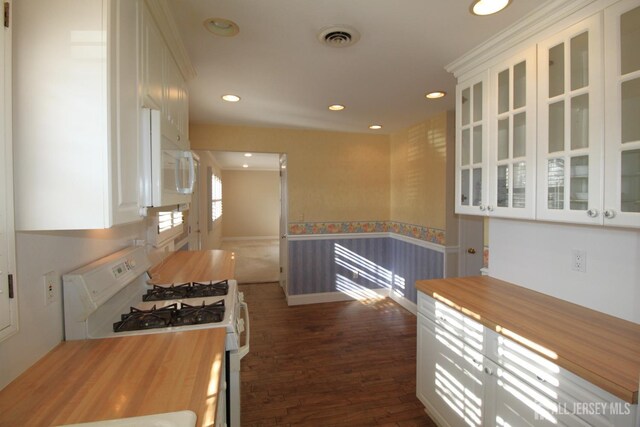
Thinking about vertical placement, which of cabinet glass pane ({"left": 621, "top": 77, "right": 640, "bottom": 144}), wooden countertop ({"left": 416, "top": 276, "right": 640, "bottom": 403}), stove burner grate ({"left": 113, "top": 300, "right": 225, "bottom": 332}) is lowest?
wooden countertop ({"left": 416, "top": 276, "right": 640, "bottom": 403})

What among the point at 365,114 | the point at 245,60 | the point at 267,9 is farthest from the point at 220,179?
the point at 267,9

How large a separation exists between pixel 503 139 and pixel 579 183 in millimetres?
538

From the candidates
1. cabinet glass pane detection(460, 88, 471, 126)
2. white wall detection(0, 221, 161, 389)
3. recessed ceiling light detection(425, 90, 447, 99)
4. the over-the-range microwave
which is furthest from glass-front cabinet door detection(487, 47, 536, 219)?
white wall detection(0, 221, 161, 389)

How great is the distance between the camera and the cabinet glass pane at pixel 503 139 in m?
1.89

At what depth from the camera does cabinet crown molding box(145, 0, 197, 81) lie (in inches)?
58.1

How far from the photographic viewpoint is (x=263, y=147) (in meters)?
4.21

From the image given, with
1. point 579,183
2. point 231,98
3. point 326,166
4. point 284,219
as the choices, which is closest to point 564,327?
point 579,183

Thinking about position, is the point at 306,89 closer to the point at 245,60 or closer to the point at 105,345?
the point at 245,60

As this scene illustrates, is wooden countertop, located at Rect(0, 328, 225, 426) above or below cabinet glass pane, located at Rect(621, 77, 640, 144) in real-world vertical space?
below

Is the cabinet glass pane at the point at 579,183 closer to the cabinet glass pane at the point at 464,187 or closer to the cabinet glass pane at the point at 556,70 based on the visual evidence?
the cabinet glass pane at the point at 556,70

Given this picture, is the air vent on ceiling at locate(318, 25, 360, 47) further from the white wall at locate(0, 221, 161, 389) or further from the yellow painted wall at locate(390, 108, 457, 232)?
the yellow painted wall at locate(390, 108, 457, 232)

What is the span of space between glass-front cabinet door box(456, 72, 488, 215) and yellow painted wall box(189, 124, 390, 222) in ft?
7.79

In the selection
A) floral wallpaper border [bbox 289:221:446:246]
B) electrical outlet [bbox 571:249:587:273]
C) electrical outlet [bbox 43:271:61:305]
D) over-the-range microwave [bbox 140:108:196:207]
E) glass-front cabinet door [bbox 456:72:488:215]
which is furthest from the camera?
floral wallpaper border [bbox 289:221:446:246]

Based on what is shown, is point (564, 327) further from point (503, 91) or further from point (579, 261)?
point (503, 91)
